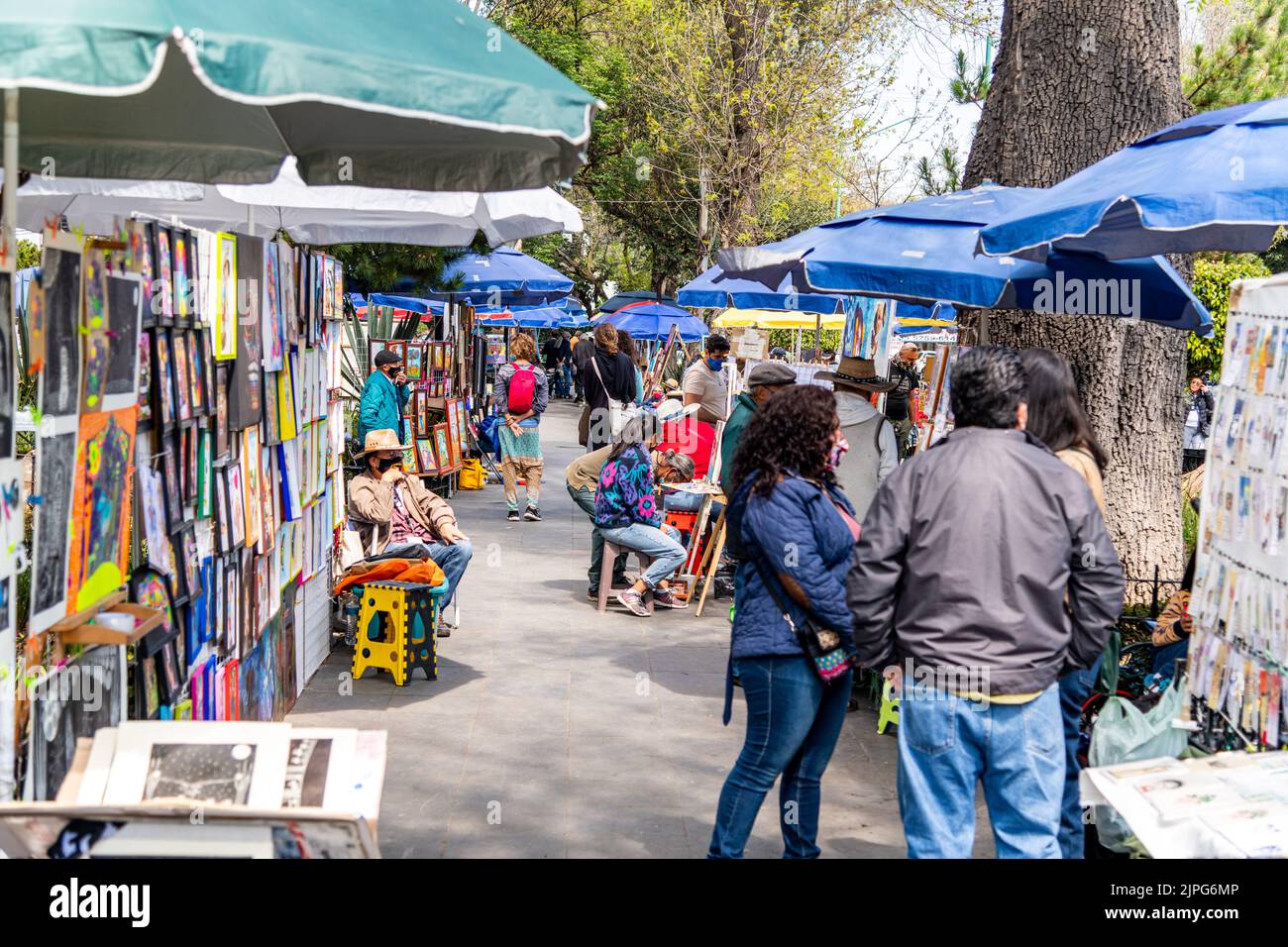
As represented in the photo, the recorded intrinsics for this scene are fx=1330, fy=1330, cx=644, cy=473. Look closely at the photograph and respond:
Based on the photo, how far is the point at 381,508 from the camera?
8445mm

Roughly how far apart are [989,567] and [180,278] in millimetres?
2968

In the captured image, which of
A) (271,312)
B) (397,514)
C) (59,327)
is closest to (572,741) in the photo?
(397,514)

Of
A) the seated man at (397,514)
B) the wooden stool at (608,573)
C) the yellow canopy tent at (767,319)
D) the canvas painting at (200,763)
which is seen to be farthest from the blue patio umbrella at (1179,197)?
the yellow canopy tent at (767,319)

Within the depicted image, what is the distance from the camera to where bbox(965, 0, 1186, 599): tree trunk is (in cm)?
882

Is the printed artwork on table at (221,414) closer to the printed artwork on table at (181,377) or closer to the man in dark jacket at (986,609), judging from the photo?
the printed artwork on table at (181,377)

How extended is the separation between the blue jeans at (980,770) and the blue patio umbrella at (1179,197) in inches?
65.2

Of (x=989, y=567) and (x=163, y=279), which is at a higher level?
(x=163, y=279)

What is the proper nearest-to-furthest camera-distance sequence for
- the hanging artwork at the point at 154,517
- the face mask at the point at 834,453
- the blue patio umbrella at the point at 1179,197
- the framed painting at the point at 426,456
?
the blue patio umbrella at the point at 1179,197 < the hanging artwork at the point at 154,517 < the face mask at the point at 834,453 < the framed painting at the point at 426,456

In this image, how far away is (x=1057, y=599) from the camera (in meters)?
3.96

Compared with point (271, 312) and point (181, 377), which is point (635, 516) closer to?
point (271, 312)

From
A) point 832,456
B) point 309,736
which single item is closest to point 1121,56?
point 832,456

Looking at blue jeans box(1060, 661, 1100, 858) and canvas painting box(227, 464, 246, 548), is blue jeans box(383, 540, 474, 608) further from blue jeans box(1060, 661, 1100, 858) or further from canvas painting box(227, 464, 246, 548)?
blue jeans box(1060, 661, 1100, 858)

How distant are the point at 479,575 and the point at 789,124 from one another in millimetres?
17031

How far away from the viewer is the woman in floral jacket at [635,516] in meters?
10.2
